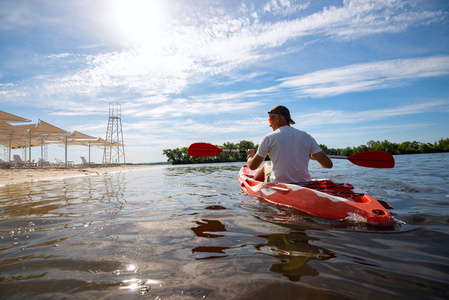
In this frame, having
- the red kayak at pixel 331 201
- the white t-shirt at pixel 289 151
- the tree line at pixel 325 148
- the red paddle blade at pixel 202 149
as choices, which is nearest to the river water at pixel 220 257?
the red kayak at pixel 331 201

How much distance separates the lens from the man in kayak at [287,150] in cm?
380

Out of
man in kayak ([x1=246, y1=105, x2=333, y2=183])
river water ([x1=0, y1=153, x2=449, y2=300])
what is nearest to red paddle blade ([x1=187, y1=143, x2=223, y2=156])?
man in kayak ([x1=246, y1=105, x2=333, y2=183])

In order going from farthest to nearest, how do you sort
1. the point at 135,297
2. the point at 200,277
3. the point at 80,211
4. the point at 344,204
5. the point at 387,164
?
the point at 387,164 → the point at 80,211 → the point at 344,204 → the point at 200,277 → the point at 135,297

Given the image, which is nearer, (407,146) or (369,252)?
(369,252)

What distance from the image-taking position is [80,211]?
3541 mm

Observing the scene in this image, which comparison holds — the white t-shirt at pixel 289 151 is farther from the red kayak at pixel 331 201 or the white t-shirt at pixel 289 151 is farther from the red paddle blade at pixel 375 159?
the red paddle blade at pixel 375 159

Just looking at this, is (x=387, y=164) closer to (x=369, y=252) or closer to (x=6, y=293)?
(x=369, y=252)

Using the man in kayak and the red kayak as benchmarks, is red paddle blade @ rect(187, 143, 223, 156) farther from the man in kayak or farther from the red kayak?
the man in kayak

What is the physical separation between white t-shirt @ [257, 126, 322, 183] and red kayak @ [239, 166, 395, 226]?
220mm

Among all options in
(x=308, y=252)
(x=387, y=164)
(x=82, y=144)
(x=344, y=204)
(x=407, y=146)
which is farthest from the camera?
(x=407, y=146)

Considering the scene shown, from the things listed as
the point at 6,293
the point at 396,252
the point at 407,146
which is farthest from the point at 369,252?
the point at 407,146

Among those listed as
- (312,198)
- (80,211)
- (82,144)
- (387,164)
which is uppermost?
(82,144)

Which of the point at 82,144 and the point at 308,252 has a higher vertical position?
the point at 82,144

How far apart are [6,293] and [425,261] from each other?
2835mm
